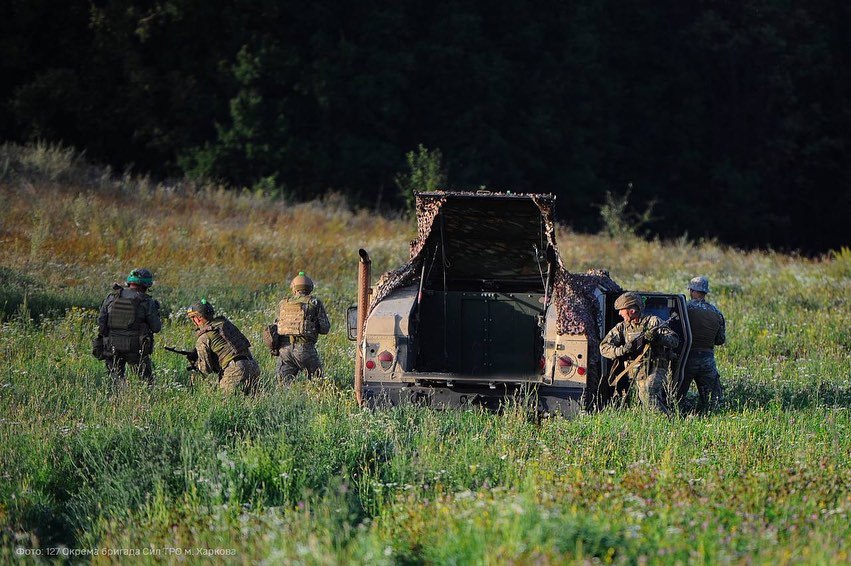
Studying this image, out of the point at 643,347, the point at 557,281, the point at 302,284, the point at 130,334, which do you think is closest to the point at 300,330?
the point at 302,284

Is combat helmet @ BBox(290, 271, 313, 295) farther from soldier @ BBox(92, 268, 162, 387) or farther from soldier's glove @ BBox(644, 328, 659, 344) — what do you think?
soldier's glove @ BBox(644, 328, 659, 344)

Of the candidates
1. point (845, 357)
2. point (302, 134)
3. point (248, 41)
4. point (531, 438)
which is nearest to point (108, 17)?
point (248, 41)

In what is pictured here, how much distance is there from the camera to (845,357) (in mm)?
15484

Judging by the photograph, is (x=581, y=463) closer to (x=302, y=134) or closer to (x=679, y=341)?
(x=679, y=341)

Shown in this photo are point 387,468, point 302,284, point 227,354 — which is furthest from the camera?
point 302,284

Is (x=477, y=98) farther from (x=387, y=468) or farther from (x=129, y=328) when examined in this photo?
(x=387, y=468)

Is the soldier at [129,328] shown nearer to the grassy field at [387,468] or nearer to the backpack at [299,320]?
the grassy field at [387,468]

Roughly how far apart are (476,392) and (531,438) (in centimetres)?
133

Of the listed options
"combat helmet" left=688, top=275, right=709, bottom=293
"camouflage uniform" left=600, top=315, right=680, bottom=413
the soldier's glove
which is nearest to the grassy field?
"camouflage uniform" left=600, top=315, right=680, bottom=413

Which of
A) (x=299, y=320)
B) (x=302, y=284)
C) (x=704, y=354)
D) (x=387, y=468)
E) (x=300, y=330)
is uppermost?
(x=302, y=284)

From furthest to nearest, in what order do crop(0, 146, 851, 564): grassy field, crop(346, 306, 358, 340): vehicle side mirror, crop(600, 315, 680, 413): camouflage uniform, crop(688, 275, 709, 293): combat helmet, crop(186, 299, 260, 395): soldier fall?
crop(688, 275, 709, 293): combat helmet < crop(346, 306, 358, 340): vehicle side mirror < crop(186, 299, 260, 395): soldier < crop(600, 315, 680, 413): camouflage uniform < crop(0, 146, 851, 564): grassy field

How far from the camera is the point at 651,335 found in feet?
34.9

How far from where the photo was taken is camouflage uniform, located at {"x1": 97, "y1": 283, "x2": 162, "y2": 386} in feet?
39.4

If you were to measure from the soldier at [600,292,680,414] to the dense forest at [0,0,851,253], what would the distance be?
19.2 meters
